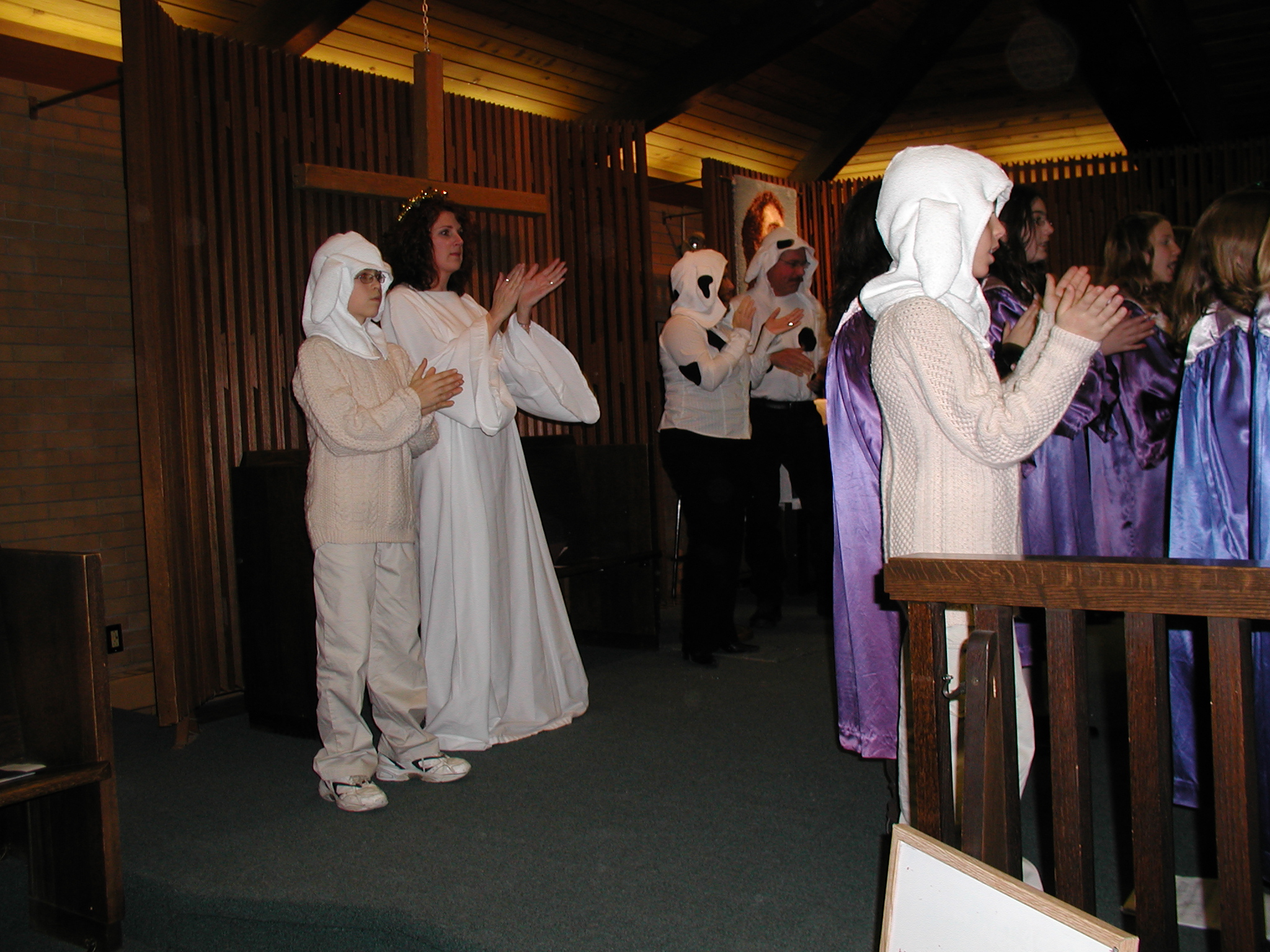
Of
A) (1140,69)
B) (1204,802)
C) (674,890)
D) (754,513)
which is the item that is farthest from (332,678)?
(1140,69)

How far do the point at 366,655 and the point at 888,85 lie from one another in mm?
5665

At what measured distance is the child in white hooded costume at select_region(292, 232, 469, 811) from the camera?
263cm

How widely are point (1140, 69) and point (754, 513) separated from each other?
385cm

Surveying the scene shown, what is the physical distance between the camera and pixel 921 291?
1743mm

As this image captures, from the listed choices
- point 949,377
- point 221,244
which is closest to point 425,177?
point 221,244

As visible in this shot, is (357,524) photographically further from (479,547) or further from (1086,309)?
(1086,309)

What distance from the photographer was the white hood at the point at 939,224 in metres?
1.70

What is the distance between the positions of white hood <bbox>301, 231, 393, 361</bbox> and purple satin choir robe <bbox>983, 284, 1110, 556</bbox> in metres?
1.64

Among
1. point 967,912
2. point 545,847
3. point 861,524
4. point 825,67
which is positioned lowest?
point 545,847

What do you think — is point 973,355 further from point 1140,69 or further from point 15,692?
point 1140,69

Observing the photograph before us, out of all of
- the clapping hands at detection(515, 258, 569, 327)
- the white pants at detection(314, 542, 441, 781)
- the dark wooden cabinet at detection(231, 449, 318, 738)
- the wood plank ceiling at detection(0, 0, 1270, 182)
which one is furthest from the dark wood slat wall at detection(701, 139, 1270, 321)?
the white pants at detection(314, 542, 441, 781)

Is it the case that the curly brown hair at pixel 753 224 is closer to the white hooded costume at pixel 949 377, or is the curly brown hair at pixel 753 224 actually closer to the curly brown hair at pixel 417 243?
the curly brown hair at pixel 417 243

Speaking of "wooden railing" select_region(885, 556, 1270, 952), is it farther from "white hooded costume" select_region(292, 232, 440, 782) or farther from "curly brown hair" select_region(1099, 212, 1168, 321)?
"curly brown hair" select_region(1099, 212, 1168, 321)

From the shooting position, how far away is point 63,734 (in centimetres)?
209
